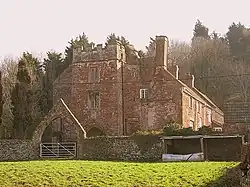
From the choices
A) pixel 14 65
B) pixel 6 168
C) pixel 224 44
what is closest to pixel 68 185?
pixel 6 168

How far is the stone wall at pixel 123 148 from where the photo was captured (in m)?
44.0

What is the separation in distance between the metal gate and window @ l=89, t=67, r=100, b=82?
1120 centimetres

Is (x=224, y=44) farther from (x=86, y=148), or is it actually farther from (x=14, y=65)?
(x=86, y=148)

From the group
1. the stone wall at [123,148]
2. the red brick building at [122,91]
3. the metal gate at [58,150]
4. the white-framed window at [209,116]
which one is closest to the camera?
the stone wall at [123,148]

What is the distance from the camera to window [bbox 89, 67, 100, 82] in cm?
5838

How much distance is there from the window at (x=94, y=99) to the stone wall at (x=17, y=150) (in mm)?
12329

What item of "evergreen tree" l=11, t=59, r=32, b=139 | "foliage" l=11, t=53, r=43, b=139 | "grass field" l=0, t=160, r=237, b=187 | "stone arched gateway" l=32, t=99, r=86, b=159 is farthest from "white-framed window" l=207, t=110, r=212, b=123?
"grass field" l=0, t=160, r=237, b=187

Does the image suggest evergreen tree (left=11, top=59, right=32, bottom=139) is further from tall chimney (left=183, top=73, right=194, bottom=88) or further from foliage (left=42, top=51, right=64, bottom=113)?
tall chimney (left=183, top=73, right=194, bottom=88)

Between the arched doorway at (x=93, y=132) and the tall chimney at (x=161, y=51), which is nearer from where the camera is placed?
the tall chimney at (x=161, y=51)

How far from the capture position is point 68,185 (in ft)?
84.6

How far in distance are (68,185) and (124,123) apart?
3241 centimetres

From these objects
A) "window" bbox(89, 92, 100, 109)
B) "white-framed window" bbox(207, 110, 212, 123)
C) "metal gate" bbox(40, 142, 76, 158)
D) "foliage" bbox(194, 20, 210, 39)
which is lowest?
"metal gate" bbox(40, 142, 76, 158)

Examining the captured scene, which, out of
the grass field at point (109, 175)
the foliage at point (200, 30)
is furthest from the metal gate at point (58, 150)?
the foliage at point (200, 30)

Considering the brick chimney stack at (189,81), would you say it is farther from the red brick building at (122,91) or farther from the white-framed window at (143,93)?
the white-framed window at (143,93)
